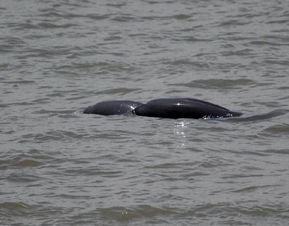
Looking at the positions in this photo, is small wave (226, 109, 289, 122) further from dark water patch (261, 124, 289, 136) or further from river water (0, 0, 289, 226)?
dark water patch (261, 124, 289, 136)

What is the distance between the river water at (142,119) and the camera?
702cm

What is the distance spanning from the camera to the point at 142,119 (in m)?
9.69

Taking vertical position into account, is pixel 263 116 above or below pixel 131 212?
below

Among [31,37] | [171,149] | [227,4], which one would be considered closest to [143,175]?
[171,149]

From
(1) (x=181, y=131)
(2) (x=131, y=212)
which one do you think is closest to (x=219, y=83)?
(1) (x=181, y=131)

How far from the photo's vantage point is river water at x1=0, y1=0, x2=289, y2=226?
7.02 meters

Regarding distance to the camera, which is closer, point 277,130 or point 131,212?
point 131,212

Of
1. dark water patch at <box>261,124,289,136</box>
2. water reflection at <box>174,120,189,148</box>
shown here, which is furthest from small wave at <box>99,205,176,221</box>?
dark water patch at <box>261,124,289,136</box>

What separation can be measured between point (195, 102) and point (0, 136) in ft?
6.52

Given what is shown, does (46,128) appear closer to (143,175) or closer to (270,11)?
(143,175)

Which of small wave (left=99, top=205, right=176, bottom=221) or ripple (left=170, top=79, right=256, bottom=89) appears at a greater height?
small wave (left=99, top=205, right=176, bottom=221)

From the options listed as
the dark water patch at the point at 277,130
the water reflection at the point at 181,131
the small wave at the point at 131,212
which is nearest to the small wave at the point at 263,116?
the dark water patch at the point at 277,130

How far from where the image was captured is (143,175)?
777 centimetres

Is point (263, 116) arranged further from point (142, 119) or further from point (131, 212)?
point (131, 212)
